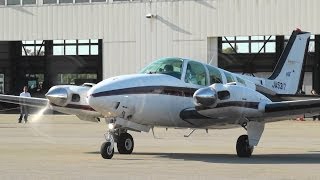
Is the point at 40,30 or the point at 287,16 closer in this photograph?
the point at 287,16

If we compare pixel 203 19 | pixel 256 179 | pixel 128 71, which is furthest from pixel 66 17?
pixel 256 179

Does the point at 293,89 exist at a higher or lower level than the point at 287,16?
lower

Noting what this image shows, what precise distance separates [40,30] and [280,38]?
2116 cm

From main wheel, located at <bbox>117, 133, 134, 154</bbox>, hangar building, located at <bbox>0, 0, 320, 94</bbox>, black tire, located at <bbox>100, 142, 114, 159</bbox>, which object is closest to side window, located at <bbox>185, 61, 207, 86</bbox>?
main wheel, located at <bbox>117, 133, 134, 154</bbox>

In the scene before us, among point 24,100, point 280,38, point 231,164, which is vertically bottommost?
point 231,164

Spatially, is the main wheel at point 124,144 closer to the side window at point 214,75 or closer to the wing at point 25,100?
the wing at point 25,100

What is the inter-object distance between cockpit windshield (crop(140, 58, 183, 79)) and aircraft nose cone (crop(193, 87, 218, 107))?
154 centimetres

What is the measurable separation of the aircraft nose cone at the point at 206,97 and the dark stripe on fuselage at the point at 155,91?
3.92 feet

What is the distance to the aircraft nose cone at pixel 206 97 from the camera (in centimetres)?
1603

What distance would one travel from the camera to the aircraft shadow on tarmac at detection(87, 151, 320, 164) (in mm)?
16359

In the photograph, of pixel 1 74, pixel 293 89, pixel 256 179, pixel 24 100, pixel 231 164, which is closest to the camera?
pixel 256 179

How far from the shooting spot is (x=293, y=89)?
23219mm

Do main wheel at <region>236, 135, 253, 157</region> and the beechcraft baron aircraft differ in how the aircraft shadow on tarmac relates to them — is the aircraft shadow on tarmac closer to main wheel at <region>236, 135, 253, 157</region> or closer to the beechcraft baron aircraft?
main wheel at <region>236, 135, 253, 157</region>

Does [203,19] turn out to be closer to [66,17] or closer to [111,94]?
[66,17]
